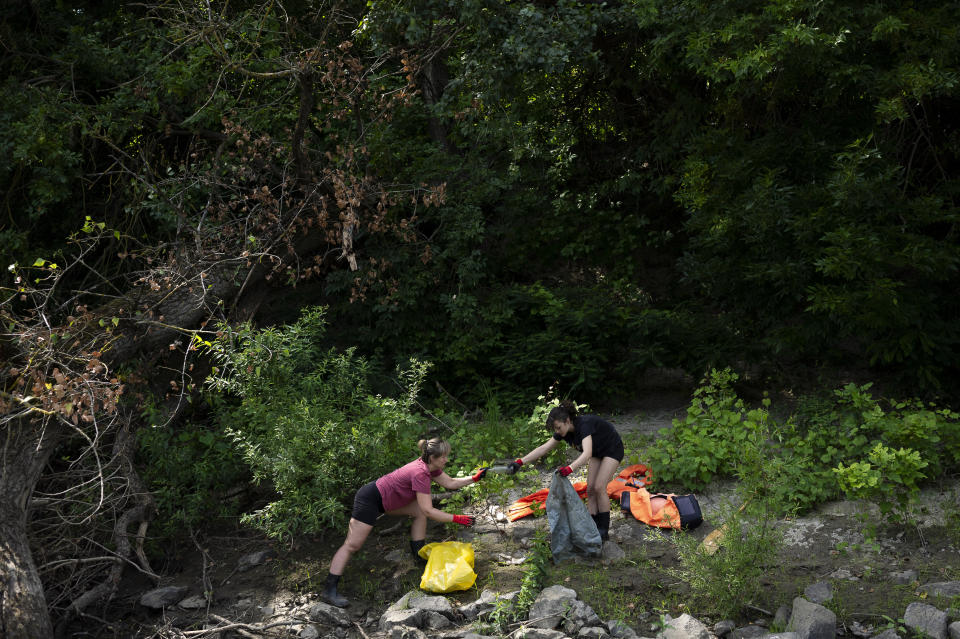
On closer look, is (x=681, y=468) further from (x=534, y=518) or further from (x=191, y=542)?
(x=191, y=542)

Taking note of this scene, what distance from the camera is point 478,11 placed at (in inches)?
294

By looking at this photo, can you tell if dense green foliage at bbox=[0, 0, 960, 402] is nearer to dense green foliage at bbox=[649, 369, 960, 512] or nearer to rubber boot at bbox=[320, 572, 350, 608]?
dense green foliage at bbox=[649, 369, 960, 512]

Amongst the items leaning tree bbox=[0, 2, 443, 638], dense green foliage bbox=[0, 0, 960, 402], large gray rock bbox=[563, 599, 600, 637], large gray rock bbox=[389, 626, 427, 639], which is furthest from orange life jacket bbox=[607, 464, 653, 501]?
leaning tree bbox=[0, 2, 443, 638]

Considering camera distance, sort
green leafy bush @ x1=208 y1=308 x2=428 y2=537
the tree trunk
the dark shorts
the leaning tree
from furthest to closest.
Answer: the leaning tree < green leafy bush @ x1=208 y1=308 x2=428 y2=537 < the dark shorts < the tree trunk

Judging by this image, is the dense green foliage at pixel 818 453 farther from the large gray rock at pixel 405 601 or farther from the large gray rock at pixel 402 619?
the large gray rock at pixel 402 619

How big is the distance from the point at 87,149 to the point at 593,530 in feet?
→ 23.2

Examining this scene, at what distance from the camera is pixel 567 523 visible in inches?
216

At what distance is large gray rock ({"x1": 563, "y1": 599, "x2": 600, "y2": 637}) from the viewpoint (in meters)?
4.69

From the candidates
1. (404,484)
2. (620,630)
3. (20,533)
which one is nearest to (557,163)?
(404,484)

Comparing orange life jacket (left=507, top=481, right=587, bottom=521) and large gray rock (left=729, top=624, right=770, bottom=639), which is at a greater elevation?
large gray rock (left=729, top=624, right=770, bottom=639)

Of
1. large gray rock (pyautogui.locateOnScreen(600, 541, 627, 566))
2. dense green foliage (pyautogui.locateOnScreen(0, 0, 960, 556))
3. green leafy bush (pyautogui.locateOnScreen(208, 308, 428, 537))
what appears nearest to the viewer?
large gray rock (pyautogui.locateOnScreen(600, 541, 627, 566))

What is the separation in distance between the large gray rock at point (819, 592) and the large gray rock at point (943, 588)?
21.0 inches

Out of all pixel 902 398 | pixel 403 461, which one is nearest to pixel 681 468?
pixel 403 461

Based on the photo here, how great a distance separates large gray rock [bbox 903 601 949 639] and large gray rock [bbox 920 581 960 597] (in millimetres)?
236
